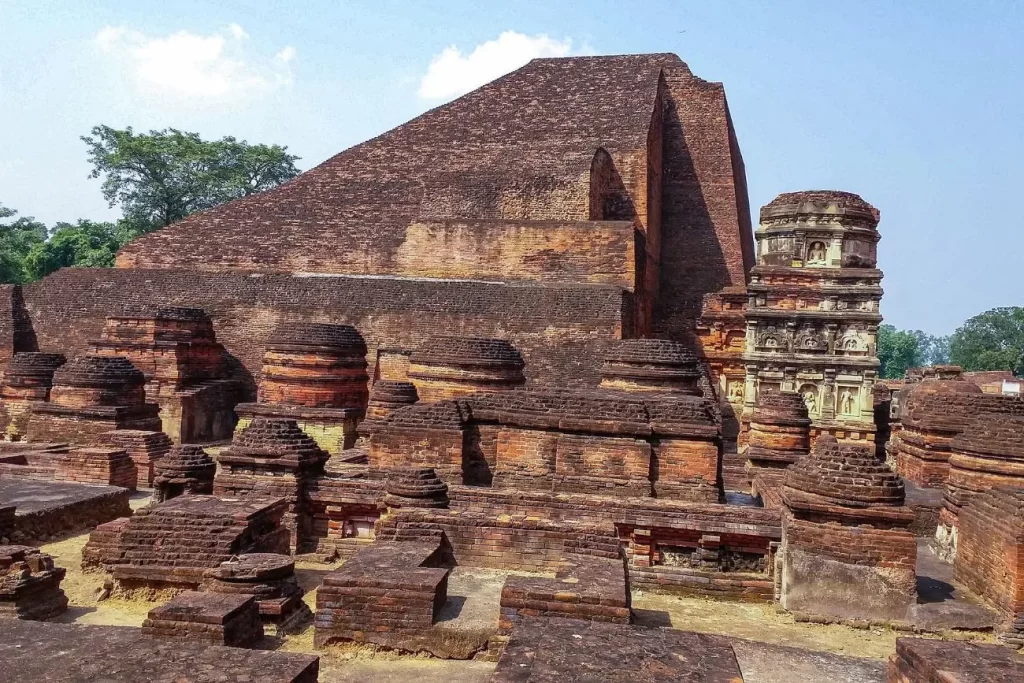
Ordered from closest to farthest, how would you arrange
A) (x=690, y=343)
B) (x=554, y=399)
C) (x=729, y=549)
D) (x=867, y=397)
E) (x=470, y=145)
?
(x=729, y=549), (x=554, y=399), (x=867, y=397), (x=690, y=343), (x=470, y=145)

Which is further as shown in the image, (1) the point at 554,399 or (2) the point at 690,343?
(2) the point at 690,343

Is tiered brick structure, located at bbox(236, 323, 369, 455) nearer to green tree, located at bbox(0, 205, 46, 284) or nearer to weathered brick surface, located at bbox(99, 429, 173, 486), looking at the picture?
weathered brick surface, located at bbox(99, 429, 173, 486)

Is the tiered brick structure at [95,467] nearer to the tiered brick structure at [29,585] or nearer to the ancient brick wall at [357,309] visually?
the tiered brick structure at [29,585]

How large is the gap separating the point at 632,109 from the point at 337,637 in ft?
69.8

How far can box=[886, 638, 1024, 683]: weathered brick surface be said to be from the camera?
303 centimetres

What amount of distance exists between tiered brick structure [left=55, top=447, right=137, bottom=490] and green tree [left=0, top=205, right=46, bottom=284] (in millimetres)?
21825

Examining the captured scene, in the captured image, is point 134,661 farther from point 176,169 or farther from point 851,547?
point 176,169

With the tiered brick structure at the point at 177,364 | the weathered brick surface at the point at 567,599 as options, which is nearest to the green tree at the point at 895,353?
the tiered brick structure at the point at 177,364

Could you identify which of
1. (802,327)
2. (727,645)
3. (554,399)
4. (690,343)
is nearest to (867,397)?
(802,327)

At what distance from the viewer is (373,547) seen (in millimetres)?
5477

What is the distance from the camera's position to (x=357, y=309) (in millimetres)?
15086

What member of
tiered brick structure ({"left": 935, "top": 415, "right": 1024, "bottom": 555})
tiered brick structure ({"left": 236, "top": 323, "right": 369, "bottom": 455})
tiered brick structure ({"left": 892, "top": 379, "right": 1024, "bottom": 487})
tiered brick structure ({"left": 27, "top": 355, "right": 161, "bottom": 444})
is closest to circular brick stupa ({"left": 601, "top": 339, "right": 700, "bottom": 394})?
tiered brick structure ({"left": 935, "top": 415, "right": 1024, "bottom": 555})

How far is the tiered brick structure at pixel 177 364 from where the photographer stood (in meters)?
13.6

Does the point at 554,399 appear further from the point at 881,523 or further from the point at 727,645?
the point at 727,645
